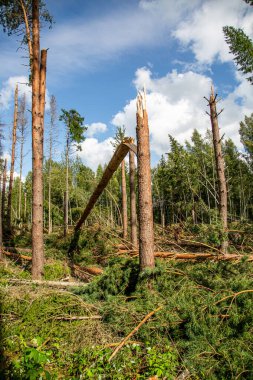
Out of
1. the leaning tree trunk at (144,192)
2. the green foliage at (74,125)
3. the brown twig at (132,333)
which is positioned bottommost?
the brown twig at (132,333)

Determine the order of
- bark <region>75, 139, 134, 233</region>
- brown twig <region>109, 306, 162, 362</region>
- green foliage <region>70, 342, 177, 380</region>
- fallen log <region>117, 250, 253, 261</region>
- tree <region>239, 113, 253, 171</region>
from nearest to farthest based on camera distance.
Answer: green foliage <region>70, 342, 177, 380</region> < brown twig <region>109, 306, 162, 362</region> < fallen log <region>117, 250, 253, 261</region> < bark <region>75, 139, 134, 233</region> < tree <region>239, 113, 253, 171</region>

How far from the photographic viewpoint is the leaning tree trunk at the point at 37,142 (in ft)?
24.6

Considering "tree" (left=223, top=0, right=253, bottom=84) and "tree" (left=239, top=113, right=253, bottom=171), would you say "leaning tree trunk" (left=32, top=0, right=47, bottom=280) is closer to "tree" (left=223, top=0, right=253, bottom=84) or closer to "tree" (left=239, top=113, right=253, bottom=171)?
"tree" (left=223, top=0, right=253, bottom=84)

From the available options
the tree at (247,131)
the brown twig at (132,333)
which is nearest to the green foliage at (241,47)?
the brown twig at (132,333)

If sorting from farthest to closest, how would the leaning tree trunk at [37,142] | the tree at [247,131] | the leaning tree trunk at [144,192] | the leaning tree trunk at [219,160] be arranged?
the tree at [247,131] → the leaning tree trunk at [219,160] → the leaning tree trunk at [37,142] → the leaning tree trunk at [144,192]

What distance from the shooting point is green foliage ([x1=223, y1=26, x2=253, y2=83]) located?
44.3 feet

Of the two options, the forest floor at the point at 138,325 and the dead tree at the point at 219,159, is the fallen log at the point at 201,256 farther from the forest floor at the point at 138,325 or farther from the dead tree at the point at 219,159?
the dead tree at the point at 219,159

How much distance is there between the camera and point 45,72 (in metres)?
8.19

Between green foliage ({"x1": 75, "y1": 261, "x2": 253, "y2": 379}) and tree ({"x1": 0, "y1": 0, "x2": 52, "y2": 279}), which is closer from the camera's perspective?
green foliage ({"x1": 75, "y1": 261, "x2": 253, "y2": 379})

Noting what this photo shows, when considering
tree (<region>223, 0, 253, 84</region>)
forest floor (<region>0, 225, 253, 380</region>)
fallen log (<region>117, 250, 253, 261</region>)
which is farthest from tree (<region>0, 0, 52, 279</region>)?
tree (<region>223, 0, 253, 84</region>)

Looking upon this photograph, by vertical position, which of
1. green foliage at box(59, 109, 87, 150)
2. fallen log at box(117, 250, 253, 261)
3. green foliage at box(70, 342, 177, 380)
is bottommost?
green foliage at box(70, 342, 177, 380)

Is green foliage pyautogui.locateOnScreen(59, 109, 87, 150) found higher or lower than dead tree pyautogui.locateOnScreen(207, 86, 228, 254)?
higher

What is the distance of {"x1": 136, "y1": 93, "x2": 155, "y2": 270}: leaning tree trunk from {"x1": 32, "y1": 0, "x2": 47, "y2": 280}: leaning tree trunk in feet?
11.7

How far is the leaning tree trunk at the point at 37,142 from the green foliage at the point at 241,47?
9.89 metres
